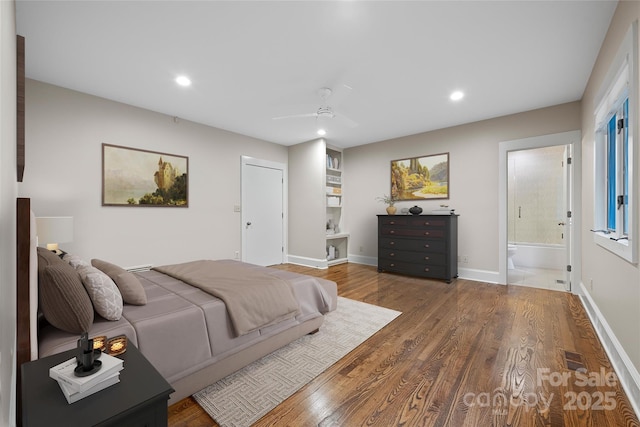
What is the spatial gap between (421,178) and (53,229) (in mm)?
5036

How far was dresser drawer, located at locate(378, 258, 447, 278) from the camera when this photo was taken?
436cm

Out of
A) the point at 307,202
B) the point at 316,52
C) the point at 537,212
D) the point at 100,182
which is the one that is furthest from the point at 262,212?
the point at 537,212

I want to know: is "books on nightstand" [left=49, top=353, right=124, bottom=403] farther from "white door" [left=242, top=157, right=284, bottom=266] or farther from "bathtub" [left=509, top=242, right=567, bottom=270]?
"bathtub" [left=509, top=242, right=567, bottom=270]

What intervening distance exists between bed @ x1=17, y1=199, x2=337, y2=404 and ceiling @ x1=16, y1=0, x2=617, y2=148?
1.69m

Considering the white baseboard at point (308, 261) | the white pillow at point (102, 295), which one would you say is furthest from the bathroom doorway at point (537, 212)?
the white pillow at point (102, 295)

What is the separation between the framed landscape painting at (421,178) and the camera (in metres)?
4.78

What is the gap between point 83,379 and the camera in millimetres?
914

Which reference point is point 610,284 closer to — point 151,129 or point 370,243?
point 370,243

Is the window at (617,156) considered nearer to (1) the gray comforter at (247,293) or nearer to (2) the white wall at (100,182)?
(1) the gray comforter at (247,293)

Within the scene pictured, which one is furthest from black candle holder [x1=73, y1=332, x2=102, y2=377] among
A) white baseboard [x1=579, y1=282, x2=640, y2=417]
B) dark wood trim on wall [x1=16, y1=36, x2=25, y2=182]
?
white baseboard [x1=579, y1=282, x2=640, y2=417]

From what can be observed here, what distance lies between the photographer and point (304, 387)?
5.76 feet

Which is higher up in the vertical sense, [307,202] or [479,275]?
[307,202]

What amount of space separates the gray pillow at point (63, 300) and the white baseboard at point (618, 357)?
2976 millimetres

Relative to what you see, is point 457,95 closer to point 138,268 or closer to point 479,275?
point 479,275
